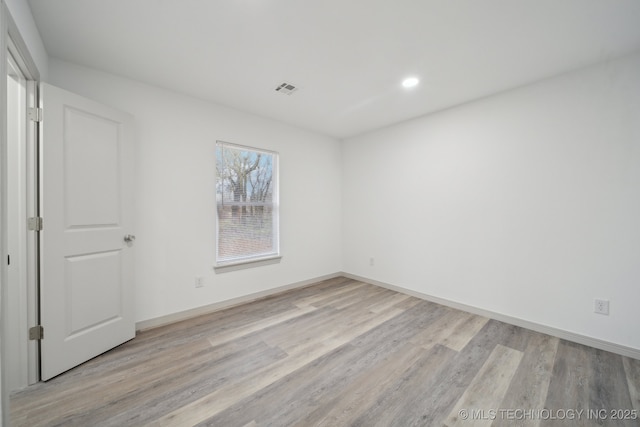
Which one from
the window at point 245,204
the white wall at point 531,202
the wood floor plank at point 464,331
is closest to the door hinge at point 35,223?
the window at point 245,204

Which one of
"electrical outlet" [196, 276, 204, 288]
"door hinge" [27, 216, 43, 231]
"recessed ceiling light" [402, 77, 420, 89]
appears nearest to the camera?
"door hinge" [27, 216, 43, 231]

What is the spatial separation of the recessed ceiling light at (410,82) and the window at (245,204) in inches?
77.0

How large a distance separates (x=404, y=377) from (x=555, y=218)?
7.05 feet

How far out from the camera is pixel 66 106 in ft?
6.32

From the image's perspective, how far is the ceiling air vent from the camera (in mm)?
2624

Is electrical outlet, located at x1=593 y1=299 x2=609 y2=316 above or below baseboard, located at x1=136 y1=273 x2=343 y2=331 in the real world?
above

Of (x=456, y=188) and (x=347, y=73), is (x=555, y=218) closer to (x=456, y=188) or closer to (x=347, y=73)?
(x=456, y=188)

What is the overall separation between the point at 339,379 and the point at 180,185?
254cm

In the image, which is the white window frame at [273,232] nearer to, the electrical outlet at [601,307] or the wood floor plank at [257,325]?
the wood floor plank at [257,325]

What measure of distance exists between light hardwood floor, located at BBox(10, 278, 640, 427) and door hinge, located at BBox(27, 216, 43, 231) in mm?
1114

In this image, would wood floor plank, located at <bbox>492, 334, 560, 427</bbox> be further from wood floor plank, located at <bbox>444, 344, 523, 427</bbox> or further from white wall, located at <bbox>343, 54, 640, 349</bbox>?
white wall, located at <bbox>343, 54, 640, 349</bbox>

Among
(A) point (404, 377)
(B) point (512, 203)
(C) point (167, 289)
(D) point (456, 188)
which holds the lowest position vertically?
(A) point (404, 377)

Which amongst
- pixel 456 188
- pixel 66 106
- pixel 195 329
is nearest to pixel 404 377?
pixel 195 329

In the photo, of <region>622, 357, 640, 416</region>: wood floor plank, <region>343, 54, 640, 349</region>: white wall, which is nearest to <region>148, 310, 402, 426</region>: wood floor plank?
<region>343, 54, 640, 349</region>: white wall
